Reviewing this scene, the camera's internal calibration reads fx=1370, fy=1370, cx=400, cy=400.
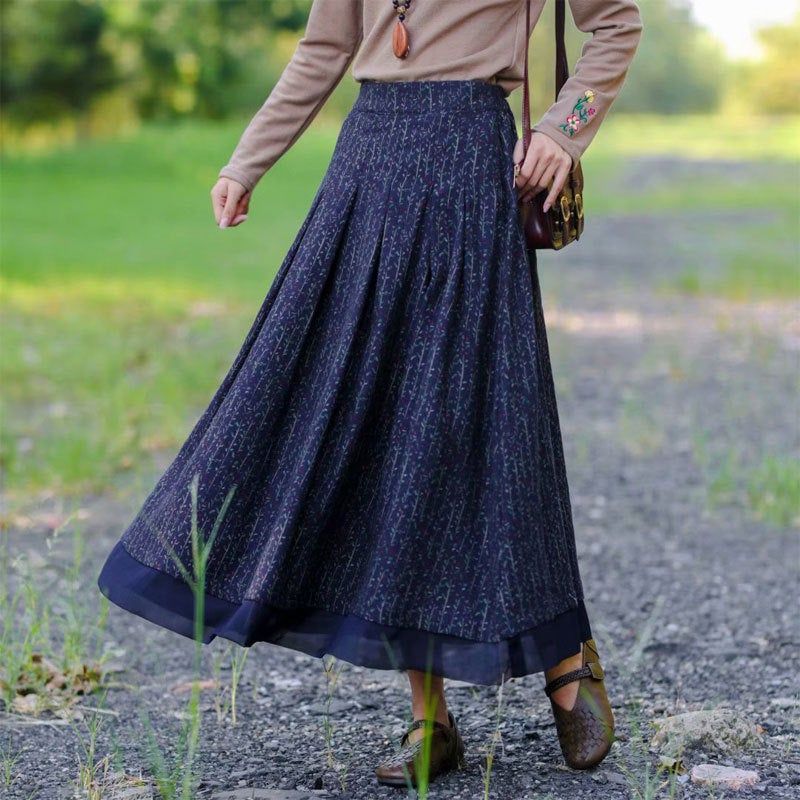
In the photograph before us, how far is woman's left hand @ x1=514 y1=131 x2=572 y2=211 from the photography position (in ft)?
7.77

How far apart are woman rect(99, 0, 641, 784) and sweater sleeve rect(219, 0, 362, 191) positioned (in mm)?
118

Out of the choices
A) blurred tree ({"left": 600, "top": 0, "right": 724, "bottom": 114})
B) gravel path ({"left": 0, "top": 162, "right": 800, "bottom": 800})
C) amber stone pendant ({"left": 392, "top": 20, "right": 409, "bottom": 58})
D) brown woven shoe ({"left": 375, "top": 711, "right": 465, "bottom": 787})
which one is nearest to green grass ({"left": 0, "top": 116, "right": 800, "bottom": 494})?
gravel path ({"left": 0, "top": 162, "right": 800, "bottom": 800})

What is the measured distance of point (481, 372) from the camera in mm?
2334

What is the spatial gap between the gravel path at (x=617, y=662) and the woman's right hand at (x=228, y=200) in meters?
1.00

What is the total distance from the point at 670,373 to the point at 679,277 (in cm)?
421

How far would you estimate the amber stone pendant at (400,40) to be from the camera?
2.38 m

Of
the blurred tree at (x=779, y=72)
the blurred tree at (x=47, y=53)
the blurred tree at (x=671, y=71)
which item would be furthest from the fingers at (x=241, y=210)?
the blurred tree at (x=779, y=72)

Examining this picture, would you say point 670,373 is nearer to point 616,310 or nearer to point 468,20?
point 616,310

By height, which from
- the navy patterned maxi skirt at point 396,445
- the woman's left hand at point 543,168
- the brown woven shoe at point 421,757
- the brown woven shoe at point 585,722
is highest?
the woman's left hand at point 543,168

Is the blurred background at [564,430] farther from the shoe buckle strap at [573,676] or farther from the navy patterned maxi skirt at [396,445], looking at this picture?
the navy patterned maxi skirt at [396,445]

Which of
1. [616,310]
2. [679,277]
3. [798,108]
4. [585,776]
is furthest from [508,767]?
[798,108]

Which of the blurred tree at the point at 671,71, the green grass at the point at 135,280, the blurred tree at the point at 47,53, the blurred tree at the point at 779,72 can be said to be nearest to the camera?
the green grass at the point at 135,280

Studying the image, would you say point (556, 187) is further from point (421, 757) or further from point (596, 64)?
point (421, 757)

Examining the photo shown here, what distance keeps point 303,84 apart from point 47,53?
23960 millimetres
